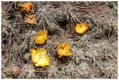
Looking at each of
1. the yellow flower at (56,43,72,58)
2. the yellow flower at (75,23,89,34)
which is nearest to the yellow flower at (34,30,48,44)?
the yellow flower at (56,43,72,58)

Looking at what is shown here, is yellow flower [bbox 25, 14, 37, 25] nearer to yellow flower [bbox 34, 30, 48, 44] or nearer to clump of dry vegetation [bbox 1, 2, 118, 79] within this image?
clump of dry vegetation [bbox 1, 2, 118, 79]

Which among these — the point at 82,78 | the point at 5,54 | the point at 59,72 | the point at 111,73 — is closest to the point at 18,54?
the point at 5,54

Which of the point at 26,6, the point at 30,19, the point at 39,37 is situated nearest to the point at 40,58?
the point at 39,37

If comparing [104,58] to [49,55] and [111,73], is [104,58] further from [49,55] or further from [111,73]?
[49,55]

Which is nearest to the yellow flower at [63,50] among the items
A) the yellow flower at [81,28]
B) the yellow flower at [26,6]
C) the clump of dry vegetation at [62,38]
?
the clump of dry vegetation at [62,38]

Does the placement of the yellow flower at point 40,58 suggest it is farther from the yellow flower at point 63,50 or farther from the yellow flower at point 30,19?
the yellow flower at point 30,19
